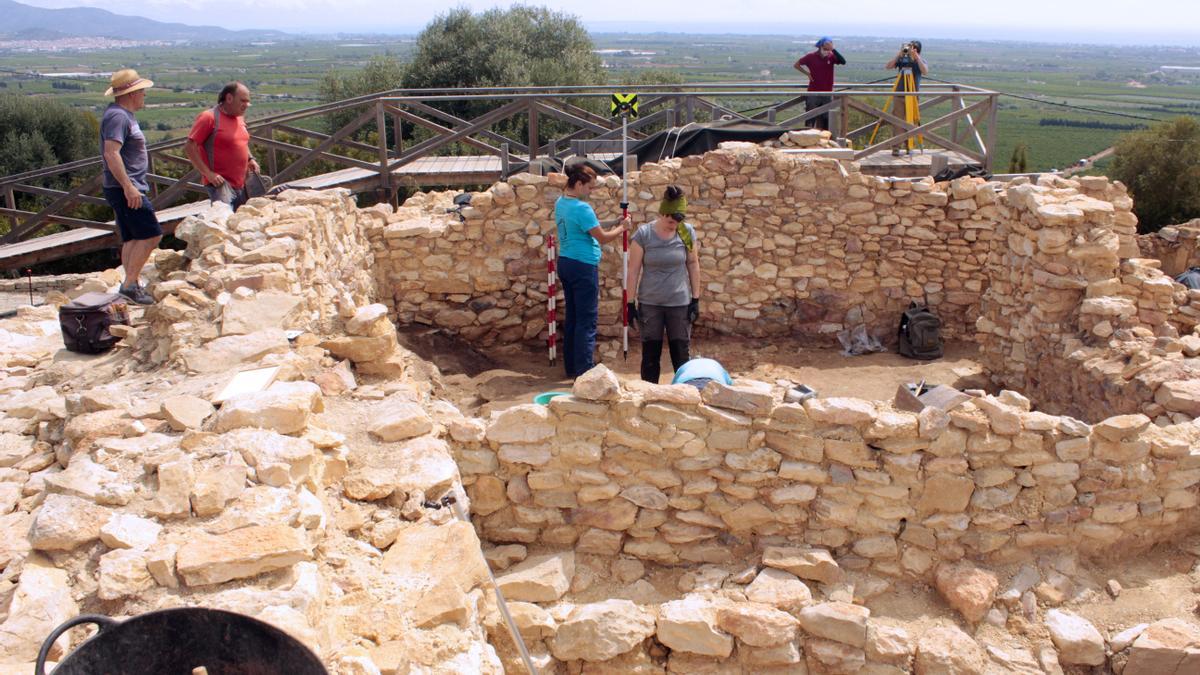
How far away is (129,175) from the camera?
6.53 m

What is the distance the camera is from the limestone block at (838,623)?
456 cm

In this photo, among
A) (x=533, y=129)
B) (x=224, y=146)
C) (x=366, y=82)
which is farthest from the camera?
(x=366, y=82)

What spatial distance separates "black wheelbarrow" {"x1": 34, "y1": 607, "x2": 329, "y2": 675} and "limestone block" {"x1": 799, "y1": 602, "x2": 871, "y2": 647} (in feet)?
9.46

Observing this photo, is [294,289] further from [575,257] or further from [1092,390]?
[1092,390]

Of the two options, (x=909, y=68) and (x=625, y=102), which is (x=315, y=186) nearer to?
(x=625, y=102)

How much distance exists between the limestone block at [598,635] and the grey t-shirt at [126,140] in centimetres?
445

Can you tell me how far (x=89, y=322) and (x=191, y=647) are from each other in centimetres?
390

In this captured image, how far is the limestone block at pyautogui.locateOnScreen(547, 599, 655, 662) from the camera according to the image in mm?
4449

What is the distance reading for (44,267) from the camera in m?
17.4

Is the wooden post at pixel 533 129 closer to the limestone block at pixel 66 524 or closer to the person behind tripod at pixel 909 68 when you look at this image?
the person behind tripod at pixel 909 68

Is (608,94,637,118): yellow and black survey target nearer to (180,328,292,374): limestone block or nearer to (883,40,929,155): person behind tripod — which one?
(883,40,929,155): person behind tripod

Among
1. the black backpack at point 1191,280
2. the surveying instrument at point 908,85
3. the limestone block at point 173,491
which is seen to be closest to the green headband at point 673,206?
the limestone block at point 173,491

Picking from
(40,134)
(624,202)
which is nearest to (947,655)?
(624,202)

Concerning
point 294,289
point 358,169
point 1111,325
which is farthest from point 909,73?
point 294,289
